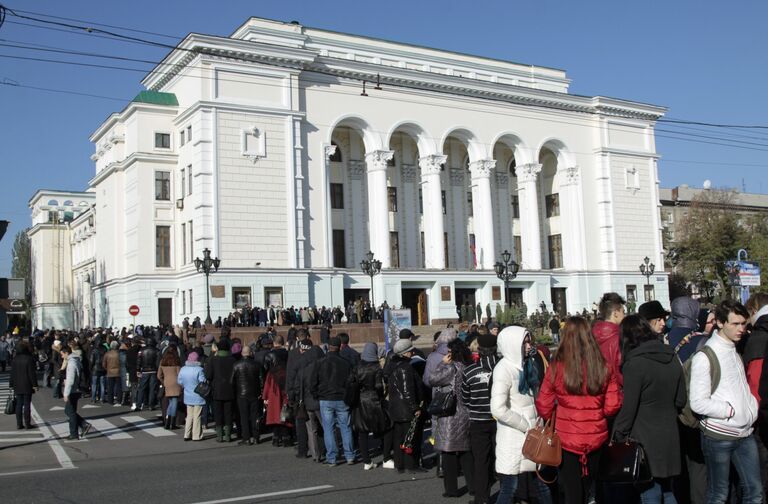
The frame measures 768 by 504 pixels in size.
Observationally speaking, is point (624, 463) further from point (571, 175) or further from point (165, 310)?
point (571, 175)

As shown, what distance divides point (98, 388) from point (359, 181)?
2941 centimetres

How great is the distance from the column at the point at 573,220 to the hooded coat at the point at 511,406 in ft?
158

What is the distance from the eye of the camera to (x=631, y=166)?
186 feet

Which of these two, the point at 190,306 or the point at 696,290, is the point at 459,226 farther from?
the point at 696,290

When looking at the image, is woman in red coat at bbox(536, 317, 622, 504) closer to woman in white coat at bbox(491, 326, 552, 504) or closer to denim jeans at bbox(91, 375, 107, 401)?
woman in white coat at bbox(491, 326, 552, 504)

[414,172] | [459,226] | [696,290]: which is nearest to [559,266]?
[459,226]

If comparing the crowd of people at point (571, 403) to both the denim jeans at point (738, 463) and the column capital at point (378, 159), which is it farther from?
the column capital at point (378, 159)

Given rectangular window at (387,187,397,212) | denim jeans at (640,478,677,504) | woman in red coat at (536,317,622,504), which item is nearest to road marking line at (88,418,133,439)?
woman in red coat at (536,317,622,504)

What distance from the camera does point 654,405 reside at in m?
6.26

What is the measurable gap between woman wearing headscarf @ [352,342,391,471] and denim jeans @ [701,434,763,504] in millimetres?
5331

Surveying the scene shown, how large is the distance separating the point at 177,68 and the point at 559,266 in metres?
28.2

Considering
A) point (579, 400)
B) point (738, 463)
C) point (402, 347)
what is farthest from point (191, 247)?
point (738, 463)

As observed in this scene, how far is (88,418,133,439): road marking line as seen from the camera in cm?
1573

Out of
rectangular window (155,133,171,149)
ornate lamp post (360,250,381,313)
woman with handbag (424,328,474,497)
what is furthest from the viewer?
rectangular window (155,133,171,149)
